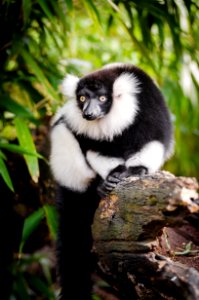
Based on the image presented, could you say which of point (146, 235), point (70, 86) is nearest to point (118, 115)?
point (70, 86)

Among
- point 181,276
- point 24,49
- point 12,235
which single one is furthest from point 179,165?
point 181,276

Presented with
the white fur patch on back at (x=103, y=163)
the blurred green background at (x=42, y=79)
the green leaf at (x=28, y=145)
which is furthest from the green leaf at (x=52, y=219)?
the white fur patch on back at (x=103, y=163)

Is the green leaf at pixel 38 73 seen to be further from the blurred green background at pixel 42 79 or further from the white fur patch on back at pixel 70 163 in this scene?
the white fur patch on back at pixel 70 163

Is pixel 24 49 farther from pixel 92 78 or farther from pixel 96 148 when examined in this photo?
pixel 96 148

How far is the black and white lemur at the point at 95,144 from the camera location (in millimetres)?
2818

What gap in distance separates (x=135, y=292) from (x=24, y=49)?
1.92 metres

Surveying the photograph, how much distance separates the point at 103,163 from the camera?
2.84 meters

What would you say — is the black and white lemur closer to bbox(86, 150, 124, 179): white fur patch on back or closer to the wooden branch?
bbox(86, 150, 124, 179): white fur patch on back

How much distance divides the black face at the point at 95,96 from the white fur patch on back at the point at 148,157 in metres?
0.31

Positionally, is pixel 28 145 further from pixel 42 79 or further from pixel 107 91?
pixel 107 91

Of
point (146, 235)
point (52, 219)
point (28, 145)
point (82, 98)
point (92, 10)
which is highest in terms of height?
point (92, 10)

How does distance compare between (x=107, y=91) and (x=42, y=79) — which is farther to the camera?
(x=42, y=79)

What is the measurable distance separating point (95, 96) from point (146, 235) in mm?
1073

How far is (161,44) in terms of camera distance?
3322mm
